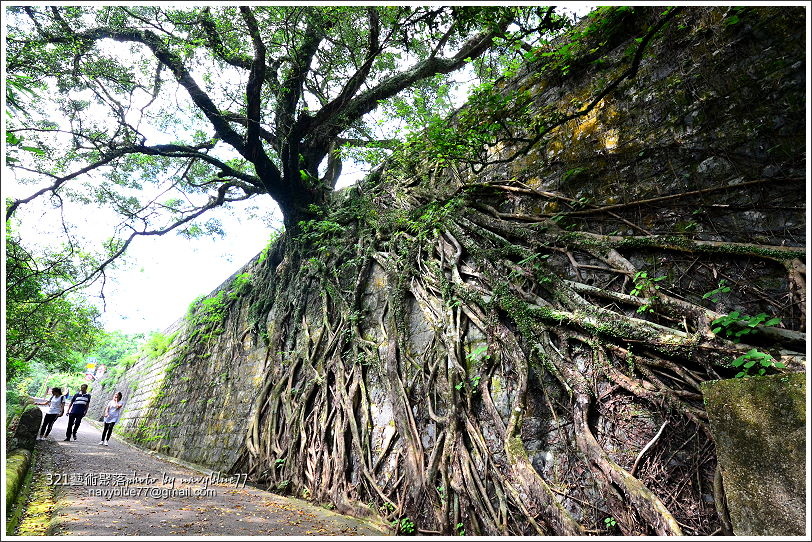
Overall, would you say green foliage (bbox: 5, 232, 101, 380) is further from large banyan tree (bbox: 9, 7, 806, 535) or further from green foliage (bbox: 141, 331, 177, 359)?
large banyan tree (bbox: 9, 7, 806, 535)

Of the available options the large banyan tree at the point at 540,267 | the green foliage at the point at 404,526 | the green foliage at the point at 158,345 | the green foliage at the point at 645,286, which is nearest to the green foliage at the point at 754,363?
the large banyan tree at the point at 540,267

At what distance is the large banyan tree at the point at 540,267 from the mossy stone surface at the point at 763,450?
0.35 m

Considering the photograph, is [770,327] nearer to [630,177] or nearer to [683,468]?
[683,468]

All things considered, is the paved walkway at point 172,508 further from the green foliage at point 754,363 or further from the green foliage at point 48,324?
the green foliage at point 754,363

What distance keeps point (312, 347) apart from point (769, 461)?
4.38 metres

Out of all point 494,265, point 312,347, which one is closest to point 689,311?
point 494,265

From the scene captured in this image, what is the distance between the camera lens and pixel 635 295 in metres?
2.59

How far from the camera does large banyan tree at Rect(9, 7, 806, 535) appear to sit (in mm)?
2268

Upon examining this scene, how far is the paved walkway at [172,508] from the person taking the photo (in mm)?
2736

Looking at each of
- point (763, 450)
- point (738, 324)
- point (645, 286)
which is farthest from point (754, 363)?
point (645, 286)

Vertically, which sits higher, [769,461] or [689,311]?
[689,311]

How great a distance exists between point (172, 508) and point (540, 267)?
11.6 ft

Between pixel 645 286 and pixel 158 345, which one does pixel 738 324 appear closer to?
pixel 645 286

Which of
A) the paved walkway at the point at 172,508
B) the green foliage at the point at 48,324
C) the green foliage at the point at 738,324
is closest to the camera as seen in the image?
the green foliage at the point at 738,324
